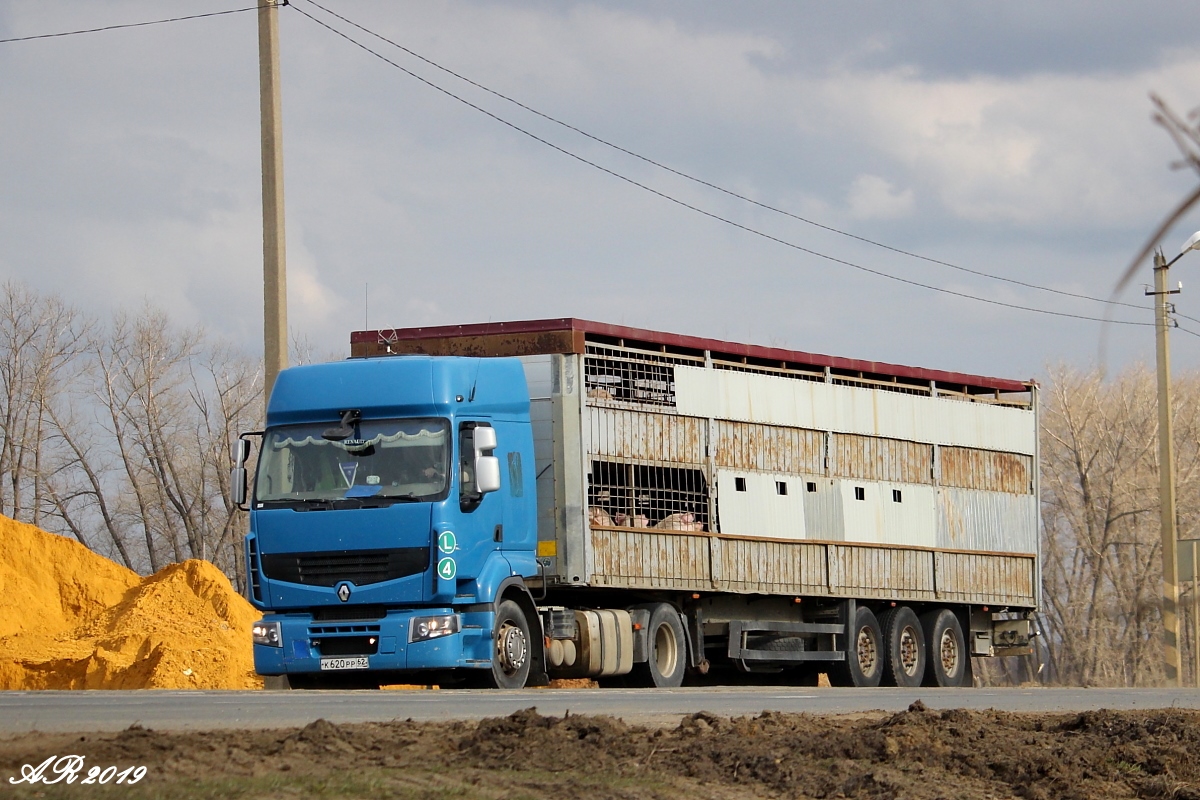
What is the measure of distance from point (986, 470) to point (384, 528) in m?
12.7

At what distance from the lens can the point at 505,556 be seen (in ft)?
58.7

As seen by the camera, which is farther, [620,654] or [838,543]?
[838,543]

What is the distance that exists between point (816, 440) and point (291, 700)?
38.2 feet

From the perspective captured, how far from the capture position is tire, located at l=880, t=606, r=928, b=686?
24172 millimetres

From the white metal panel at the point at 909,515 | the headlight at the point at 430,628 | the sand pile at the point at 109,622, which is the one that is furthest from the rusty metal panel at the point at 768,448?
the sand pile at the point at 109,622

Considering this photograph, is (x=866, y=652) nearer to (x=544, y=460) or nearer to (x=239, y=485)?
(x=544, y=460)

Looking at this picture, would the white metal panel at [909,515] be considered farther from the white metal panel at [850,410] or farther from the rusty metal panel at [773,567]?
the rusty metal panel at [773,567]

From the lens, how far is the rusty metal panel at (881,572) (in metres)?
23.4

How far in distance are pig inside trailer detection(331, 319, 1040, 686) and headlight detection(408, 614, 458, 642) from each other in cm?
76

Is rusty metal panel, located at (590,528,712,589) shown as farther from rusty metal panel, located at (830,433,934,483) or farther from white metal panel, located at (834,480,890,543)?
rusty metal panel, located at (830,433,934,483)

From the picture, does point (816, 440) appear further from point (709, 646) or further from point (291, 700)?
point (291, 700)

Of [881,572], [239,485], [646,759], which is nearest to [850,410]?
[881,572]

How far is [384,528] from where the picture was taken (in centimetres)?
1692

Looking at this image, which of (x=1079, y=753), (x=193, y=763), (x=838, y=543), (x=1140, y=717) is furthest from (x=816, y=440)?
(x=193, y=763)
